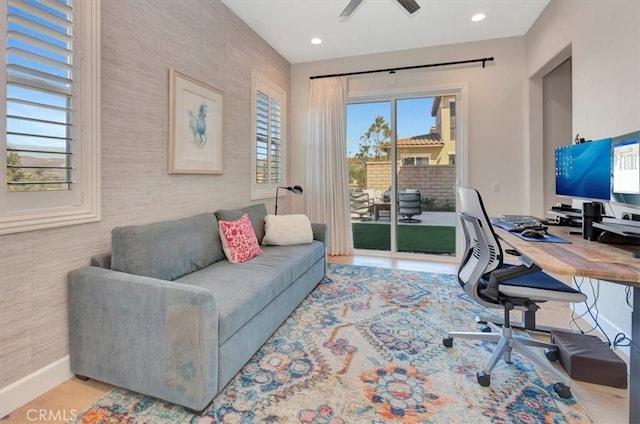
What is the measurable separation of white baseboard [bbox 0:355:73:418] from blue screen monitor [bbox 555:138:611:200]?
125 inches

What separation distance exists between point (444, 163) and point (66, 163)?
412 cm

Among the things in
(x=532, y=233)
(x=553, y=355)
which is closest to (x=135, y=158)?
(x=532, y=233)

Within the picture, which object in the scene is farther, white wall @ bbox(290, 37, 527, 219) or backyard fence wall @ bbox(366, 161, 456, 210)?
backyard fence wall @ bbox(366, 161, 456, 210)

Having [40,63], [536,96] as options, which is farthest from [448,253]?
[40,63]

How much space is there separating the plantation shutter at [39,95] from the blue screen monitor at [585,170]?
3005 millimetres

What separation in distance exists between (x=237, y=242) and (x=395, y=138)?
2.93 m

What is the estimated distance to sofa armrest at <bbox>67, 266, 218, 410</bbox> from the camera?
1444 millimetres

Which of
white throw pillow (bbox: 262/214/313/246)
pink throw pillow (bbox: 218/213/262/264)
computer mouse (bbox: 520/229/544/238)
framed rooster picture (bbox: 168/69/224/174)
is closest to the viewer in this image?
computer mouse (bbox: 520/229/544/238)

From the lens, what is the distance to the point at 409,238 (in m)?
4.94

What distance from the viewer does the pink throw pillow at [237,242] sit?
102 inches

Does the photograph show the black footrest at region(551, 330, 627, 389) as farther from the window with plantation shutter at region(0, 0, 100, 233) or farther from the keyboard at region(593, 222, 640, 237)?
the window with plantation shutter at region(0, 0, 100, 233)

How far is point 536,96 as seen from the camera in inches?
147

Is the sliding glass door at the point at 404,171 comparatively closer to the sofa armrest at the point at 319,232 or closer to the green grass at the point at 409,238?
the green grass at the point at 409,238

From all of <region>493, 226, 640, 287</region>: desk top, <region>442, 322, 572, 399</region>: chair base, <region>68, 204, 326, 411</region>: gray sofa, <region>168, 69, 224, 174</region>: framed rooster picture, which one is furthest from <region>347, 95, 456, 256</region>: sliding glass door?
A: <region>68, 204, 326, 411</region>: gray sofa
